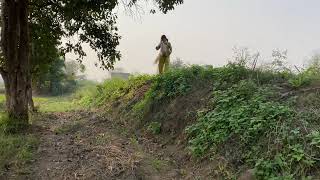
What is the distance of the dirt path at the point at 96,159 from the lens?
7.01 meters

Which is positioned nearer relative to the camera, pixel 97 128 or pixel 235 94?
pixel 235 94

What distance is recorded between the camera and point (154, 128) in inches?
380

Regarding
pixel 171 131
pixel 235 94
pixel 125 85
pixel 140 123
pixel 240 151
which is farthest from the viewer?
pixel 125 85

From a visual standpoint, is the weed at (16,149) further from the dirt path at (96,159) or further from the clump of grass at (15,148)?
the dirt path at (96,159)

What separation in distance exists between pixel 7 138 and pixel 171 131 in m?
3.43

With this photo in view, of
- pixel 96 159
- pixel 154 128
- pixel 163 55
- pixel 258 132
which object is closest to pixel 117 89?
pixel 163 55

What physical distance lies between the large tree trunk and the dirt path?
1135mm

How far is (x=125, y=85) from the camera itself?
16.4 metres

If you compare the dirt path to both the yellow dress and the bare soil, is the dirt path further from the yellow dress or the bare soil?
the yellow dress

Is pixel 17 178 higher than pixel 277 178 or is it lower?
lower

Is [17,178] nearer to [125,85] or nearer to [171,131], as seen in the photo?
[171,131]

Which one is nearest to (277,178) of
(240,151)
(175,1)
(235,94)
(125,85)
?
(240,151)

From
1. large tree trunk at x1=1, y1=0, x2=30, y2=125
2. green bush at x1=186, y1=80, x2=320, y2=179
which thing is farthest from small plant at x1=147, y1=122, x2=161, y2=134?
large tree trunk at x1=1, y1=0, x2=30, y2=125

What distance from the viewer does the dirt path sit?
701 centimetres
